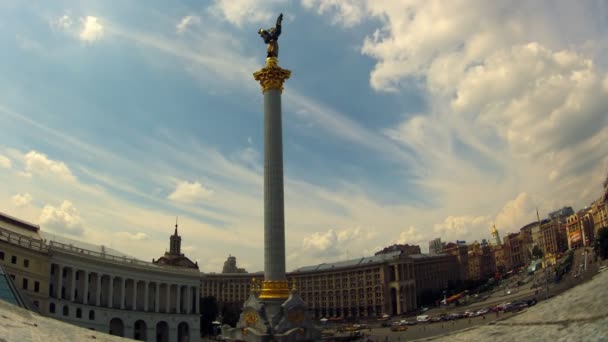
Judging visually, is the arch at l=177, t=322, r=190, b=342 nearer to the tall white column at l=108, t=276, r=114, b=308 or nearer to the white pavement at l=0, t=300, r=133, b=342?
the tall white column at l=108, t=276, r=114, b=308

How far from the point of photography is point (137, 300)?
8881 cm

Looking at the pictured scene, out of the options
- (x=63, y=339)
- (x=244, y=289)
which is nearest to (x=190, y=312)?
(x=63, y=339)

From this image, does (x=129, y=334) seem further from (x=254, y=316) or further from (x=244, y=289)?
(x=244, y=289)

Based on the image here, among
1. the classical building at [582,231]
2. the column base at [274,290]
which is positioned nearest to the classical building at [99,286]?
the column base at [274,290]

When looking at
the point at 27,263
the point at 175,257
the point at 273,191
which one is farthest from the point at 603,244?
the point at 175,257

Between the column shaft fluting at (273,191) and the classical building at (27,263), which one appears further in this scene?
the classical building at (27,263)

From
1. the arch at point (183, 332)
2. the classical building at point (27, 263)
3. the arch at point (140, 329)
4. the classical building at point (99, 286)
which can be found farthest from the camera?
the arch at point (183, 332)

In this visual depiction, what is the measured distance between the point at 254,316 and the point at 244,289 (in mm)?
150759

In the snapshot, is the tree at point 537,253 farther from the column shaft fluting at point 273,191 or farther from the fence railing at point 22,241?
the fence railing at point 22,241

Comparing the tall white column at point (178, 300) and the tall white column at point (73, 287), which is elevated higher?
the tall white column at point (73, 287)

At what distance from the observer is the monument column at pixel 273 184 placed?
184 feet

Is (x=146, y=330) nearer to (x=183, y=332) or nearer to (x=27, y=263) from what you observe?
(x=183, y=332)

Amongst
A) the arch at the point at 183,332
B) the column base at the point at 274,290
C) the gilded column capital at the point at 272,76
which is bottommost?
the arch at the point at 183,332

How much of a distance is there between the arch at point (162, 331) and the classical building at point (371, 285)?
76.7 m
